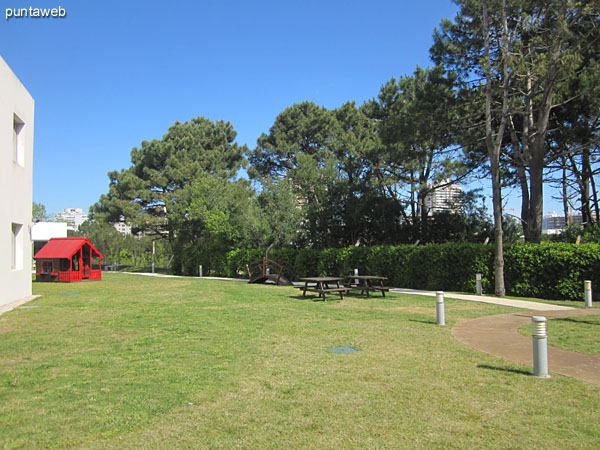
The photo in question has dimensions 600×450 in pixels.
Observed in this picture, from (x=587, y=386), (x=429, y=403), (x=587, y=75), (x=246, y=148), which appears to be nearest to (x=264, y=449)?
(x=429, y=403)

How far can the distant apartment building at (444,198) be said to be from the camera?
28.9 metres

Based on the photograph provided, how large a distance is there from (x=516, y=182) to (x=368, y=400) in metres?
24.1

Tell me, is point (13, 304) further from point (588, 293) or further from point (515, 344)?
point (588, 293)

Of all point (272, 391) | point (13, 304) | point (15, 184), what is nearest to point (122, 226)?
point (15, 184)

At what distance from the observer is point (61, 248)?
86.4 ft

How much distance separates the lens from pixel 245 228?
31.4 metres

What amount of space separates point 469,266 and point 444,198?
1217 centimetres

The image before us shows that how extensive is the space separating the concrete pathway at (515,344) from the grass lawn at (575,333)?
0.56 feet

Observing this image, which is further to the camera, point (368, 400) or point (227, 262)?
point (227, 262)

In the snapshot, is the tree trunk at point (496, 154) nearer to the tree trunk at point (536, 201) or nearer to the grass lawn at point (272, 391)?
the tree trunk at point (536, 201)

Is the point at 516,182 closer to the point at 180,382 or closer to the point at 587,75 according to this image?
the point at 587,75

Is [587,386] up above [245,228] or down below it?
below

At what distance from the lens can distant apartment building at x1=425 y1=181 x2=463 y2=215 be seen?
2886 centimetres

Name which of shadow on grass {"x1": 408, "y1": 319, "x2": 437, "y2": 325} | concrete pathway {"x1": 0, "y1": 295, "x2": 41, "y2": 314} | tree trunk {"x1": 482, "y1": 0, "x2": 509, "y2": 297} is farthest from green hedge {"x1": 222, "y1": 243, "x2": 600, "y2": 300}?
concrete pathway {"x1": 0, "y1": 295, "x2": 41, "y2": 314}
